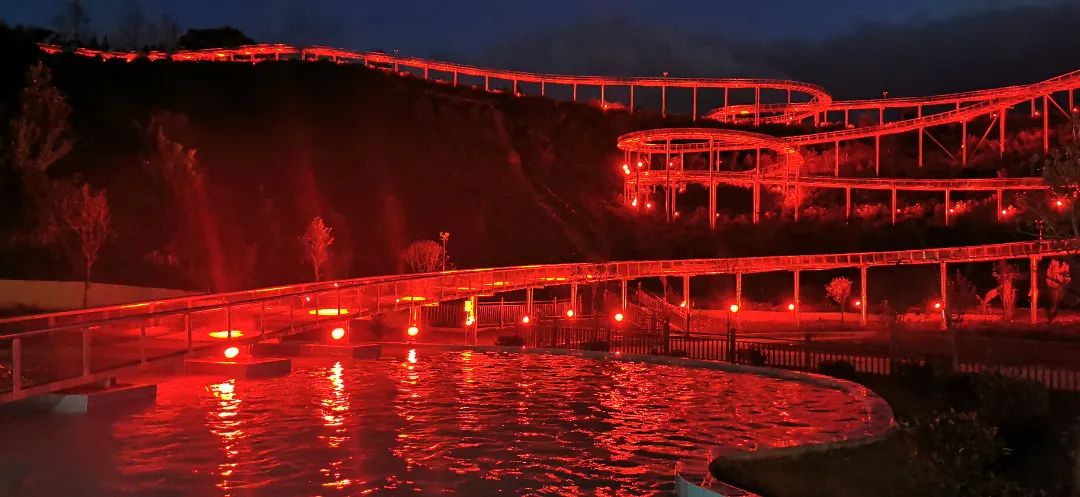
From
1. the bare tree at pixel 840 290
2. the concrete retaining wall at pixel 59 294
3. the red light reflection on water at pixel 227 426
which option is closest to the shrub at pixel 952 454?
the red light reflection on water at pixel 227 426

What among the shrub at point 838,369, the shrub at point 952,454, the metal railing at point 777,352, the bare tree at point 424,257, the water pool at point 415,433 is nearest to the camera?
the shrub at point 952,454

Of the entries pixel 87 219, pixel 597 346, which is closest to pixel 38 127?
pixel 87 219

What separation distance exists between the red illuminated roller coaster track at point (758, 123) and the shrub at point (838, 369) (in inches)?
1300

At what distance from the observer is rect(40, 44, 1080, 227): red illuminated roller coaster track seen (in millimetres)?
56906

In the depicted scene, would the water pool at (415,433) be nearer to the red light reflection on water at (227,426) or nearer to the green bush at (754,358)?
the red light reflection on water at (227,426)

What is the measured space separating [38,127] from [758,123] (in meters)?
60.0

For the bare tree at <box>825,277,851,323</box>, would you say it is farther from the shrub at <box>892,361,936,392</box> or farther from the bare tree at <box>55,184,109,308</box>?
the bare tree at <box>55,184,109,308</box>

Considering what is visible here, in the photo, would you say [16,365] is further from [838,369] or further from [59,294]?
[59,294]

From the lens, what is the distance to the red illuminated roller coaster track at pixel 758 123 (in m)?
56.9

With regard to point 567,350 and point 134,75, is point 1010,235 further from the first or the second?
point 134,75

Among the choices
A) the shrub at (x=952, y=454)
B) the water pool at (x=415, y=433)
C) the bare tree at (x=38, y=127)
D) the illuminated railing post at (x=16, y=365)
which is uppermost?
the bare tree at (x=38, y=127)

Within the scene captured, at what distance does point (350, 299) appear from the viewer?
75.2ft

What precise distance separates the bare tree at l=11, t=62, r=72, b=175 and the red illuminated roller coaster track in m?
31.2

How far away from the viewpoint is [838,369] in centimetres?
2038
